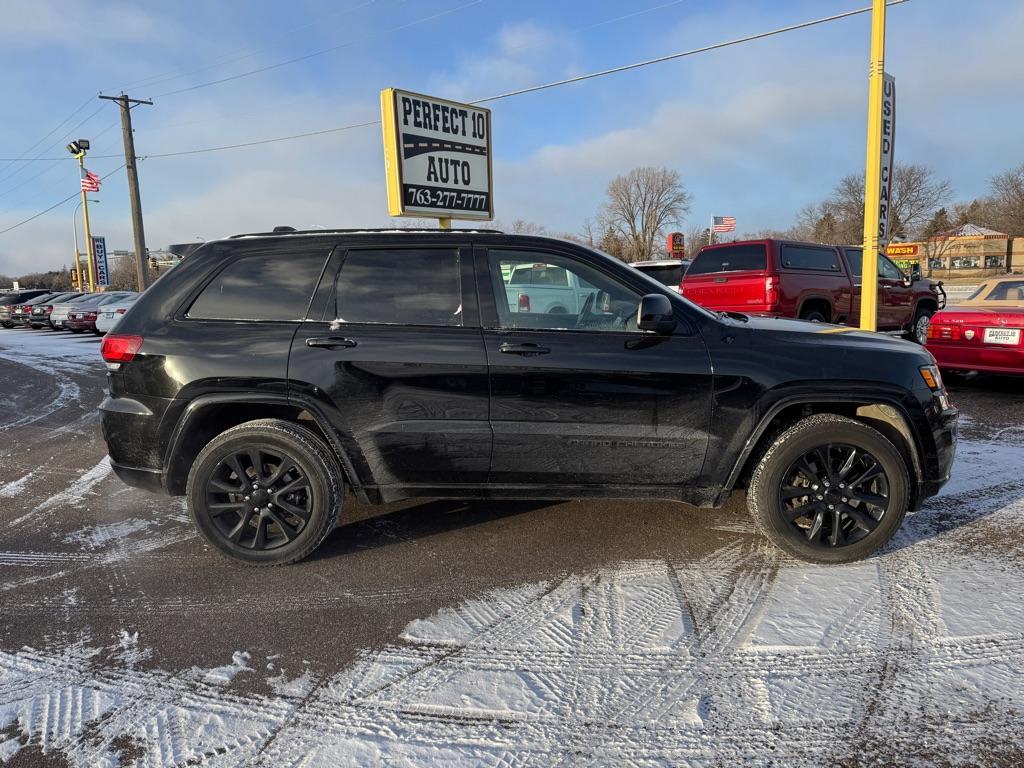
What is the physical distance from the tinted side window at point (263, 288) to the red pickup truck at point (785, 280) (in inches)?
292

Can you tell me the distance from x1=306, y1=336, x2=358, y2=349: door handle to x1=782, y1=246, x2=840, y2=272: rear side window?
28.3 feet

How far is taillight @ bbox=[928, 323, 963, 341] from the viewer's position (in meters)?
8.20

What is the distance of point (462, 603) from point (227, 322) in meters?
1.99

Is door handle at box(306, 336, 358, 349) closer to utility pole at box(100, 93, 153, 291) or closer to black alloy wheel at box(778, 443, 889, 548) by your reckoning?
black alloy wheel at box(778, 443, 889, 548)

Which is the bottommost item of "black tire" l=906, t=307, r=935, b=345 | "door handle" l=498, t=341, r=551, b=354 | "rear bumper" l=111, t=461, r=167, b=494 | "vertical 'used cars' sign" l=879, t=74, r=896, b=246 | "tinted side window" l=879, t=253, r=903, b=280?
"rear bumper" l=111, t=461, r=167, b=494

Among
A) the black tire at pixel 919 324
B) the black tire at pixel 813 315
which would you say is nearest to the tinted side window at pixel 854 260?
the black tire at pixel 813 315

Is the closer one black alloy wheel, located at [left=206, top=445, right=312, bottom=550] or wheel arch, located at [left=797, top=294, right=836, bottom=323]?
black alloy wheel, located at [left=206, top=445, right=312, bottom=550]

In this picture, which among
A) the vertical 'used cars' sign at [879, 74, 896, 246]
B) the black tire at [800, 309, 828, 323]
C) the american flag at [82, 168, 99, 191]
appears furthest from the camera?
the american flag at [82, 168, 99, 191]

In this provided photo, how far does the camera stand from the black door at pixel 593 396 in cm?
352

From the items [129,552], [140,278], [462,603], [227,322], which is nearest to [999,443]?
[462,603]

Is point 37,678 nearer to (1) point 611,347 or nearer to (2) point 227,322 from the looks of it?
(2) point 227,322

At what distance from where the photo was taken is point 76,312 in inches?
930

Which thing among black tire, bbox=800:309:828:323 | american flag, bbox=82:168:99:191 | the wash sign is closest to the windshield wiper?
black tire, bbox=800:309:828:323

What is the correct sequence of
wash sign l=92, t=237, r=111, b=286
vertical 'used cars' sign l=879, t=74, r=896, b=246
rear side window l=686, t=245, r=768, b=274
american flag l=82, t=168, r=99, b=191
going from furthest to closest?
wash sign l=92, t=237, r=111, b=286 < american flag l=82, t=168, r=99, b=191 < rear side window l=686, t=245, r=768, b=274 < vertical 'used cars' sign l=879, t=74, r=896, b=246
